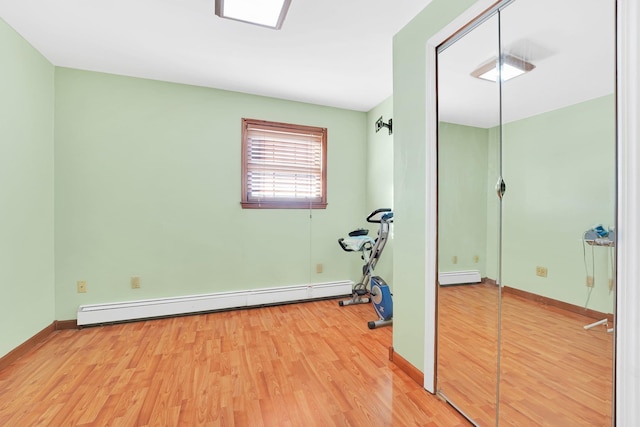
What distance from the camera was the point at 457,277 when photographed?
1.67m

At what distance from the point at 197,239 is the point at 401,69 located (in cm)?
256

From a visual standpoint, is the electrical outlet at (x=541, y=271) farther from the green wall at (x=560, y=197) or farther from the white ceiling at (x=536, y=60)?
the white ceiling at (x=536, y=60)

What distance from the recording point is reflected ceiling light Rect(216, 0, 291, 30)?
5.74 feet

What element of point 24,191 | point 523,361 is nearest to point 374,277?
point 523,361

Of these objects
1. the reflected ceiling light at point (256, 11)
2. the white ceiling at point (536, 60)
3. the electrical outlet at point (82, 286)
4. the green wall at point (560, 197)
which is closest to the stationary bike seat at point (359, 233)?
the white ceiling at point (536, 60)

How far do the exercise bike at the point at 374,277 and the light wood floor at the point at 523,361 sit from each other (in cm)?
98

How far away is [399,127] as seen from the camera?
1974mm

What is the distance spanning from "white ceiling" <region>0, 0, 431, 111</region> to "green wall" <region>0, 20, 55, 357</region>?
0.24 m

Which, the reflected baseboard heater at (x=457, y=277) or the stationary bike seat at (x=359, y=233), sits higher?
the stationary bike seat at (x=359, y=233)

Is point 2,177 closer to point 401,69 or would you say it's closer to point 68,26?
point 68,26

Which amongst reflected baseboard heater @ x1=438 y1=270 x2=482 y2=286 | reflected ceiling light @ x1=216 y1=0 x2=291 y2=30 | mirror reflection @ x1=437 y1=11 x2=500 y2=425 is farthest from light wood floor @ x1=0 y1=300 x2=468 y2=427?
reflected ceiling light @ x1=216 y1=0 x2=291 y2=30

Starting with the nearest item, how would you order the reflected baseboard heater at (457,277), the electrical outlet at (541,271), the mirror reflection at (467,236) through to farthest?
the electrical outlet at (541,271)
the mirror reflection at (467,236)
the reflected baseboard heater at (457,277)

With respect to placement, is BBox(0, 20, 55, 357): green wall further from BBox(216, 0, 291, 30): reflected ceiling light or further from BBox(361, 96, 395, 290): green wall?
BBox(361, 96, 395, 290): green wall

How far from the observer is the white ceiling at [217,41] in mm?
1829
